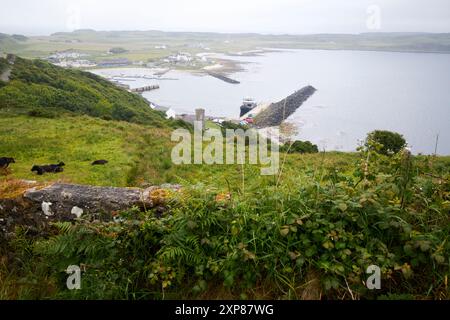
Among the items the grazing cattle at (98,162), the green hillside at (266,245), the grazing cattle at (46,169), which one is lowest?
the grazing cattle at (98,162)

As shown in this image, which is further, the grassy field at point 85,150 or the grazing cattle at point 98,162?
the grazing cattle at point 98,162

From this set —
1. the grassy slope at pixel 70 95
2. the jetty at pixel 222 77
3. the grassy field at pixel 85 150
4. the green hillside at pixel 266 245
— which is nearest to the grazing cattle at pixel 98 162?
the grassy field at pixel 85 150

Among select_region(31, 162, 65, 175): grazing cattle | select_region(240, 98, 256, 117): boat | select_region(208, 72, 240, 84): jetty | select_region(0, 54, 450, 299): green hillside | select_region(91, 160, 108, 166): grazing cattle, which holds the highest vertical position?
select_region(0, 54, 450, 299): green hillside

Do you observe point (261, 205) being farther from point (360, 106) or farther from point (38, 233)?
point (360, 106)

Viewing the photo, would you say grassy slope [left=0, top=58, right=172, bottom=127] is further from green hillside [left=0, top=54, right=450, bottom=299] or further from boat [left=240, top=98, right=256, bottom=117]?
green hillside [left=0, top=54, right=450, bottom=299]

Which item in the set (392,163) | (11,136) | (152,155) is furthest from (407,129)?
(392,163)

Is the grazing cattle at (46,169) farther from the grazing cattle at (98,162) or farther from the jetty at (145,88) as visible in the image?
the jetty at (145,88)

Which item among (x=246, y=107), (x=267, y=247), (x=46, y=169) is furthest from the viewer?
(x=246, y=107)

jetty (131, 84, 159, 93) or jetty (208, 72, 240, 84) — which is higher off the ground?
jetty (208, 72, 240, 84)

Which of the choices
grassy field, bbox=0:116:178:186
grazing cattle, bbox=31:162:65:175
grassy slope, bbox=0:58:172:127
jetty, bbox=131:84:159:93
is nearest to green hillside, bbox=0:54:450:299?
grassy field, bbox=0:116:178:186

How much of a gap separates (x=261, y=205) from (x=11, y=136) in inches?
840

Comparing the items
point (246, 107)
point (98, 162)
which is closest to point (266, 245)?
point (98, 162)

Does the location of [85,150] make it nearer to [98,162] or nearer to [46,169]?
[98,162]

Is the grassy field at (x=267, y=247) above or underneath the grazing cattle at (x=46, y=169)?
above
